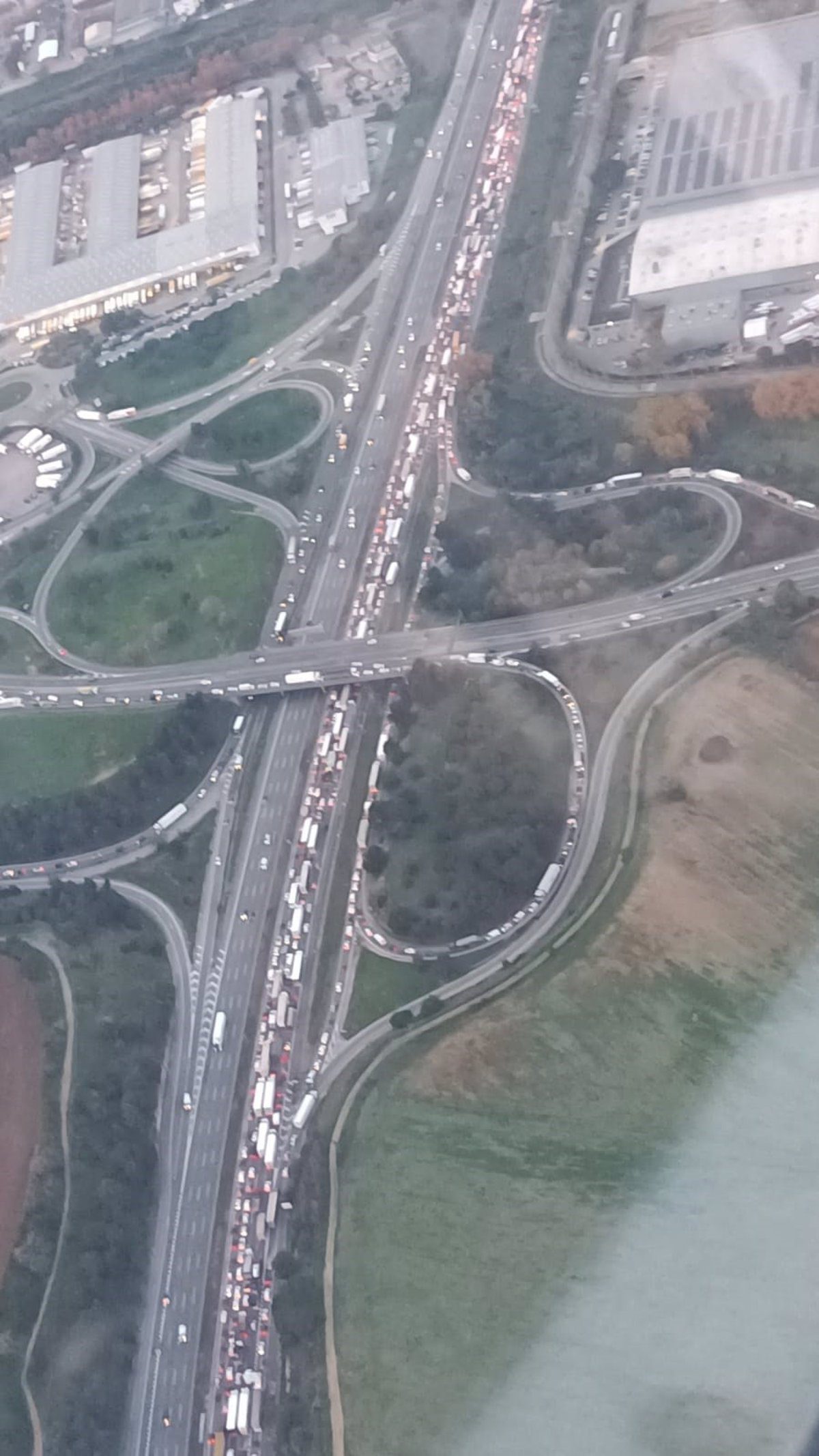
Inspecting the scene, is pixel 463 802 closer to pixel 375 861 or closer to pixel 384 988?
pixel 375 861

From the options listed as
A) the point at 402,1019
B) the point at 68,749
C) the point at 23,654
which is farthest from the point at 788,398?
the point at 23,654

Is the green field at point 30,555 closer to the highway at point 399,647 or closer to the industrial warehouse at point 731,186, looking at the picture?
the highway at point 399,647

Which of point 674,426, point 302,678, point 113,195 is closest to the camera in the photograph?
point 302,678

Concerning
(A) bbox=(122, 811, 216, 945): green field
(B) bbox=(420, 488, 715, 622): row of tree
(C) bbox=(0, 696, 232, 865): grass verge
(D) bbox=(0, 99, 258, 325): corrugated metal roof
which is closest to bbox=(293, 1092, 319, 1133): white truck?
(A) bbox=(122, 811, 216, 945): green field

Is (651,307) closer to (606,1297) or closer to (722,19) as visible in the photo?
(722,19)

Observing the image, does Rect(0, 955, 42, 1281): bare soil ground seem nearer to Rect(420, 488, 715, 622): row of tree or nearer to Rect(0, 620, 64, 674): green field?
Rect(0, 620, 64, 674): green field

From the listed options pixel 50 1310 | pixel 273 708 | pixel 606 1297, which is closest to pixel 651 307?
pixel 273 708
